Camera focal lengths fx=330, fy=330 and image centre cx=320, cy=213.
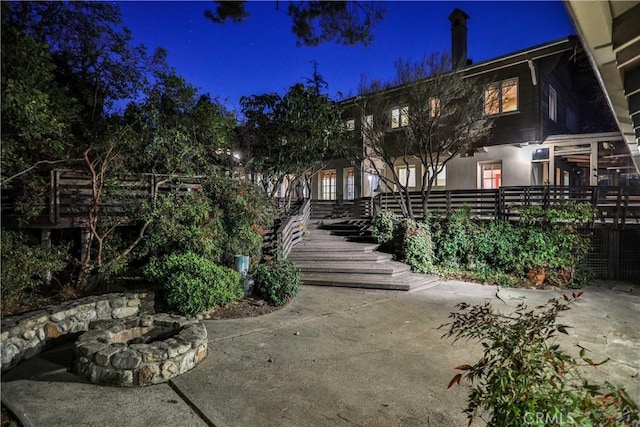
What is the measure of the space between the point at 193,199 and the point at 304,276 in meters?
3.29

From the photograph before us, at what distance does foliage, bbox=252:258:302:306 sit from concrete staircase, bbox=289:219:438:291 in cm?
145

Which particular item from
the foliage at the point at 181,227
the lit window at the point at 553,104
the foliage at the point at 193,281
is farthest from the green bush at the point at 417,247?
the lit window at the point at 553,104

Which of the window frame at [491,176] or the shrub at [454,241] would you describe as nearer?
the shrub at [454,241]

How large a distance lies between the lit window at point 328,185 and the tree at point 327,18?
12407mm

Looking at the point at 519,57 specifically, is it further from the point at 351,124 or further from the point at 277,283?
the point at 277,283

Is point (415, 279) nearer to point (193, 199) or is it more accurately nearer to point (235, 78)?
point (193, 199)

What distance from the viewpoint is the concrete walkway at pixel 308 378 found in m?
2.89

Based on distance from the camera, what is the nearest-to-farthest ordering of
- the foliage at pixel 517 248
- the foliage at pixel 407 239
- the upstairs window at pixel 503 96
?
1. the foliage at pixel 517 248
2. the foliage at pixel 407 239
3. the upstairs window at pixel 503 96

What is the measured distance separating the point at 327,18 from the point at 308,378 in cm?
552

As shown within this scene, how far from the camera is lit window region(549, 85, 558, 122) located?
13180 millimetres

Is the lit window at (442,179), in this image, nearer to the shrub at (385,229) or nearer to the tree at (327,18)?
the shrub at (385,229)

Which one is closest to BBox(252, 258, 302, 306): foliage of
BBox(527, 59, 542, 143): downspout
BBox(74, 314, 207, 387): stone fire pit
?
BBox(74, 314, 207, 387): stone fire pit

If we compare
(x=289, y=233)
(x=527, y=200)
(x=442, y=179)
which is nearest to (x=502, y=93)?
(x=442, y=179)

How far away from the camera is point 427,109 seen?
34.6 feet
